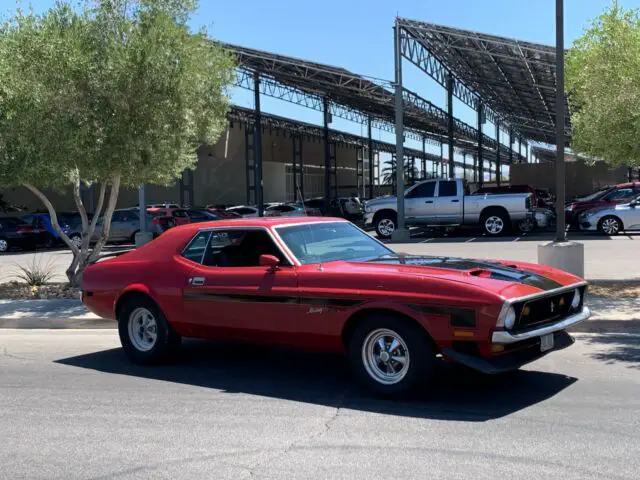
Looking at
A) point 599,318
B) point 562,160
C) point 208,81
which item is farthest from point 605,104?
point 208,81

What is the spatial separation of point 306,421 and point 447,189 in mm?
20821

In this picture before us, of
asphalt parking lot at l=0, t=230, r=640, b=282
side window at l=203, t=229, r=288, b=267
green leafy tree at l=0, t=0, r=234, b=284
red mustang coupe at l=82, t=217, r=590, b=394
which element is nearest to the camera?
red mustang coupe at l=82, t=217, r=590, b=394

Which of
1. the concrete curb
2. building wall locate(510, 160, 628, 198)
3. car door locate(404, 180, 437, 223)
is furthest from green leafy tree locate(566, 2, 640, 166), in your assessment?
building wall locate(510, 160, 628, 198)

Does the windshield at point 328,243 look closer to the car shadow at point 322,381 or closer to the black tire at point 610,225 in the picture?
the car shadow at point 322,381

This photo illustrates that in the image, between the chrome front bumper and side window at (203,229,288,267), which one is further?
side window at (203,229,288,267)

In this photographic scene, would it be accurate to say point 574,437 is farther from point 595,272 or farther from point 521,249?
point 521,249

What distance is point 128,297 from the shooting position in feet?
24.6

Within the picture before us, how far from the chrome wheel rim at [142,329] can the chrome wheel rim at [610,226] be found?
65.3ft

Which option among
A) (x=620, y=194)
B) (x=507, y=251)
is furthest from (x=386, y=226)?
(x=620, y=194)

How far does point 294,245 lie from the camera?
6.64m

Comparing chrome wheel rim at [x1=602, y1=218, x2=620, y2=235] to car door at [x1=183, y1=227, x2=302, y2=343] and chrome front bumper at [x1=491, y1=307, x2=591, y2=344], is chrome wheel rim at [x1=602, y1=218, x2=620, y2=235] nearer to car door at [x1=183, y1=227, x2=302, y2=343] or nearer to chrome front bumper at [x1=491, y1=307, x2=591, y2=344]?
chrome front bumper at [x1=491, y1=307, x2=591, y2=344]

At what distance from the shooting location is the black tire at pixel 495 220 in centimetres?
2483

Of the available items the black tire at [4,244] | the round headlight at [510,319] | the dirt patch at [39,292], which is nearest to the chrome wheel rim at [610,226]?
the dirt patch at [39,292]

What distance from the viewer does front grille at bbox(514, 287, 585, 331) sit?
5.55 m
